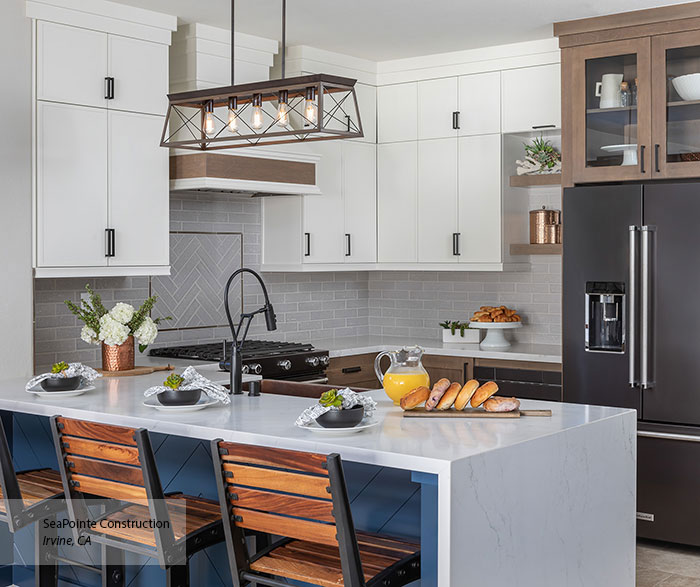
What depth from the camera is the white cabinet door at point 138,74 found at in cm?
474

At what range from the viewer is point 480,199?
581cm

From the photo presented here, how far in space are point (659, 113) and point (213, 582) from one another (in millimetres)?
3167

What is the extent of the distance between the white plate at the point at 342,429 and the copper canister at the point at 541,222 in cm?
322

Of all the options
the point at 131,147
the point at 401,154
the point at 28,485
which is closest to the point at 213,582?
the point at 28,485

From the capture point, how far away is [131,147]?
4.82m

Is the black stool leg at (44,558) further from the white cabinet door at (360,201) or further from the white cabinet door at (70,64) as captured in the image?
the white cabinet door at (360,201)

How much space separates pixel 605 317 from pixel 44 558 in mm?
2975

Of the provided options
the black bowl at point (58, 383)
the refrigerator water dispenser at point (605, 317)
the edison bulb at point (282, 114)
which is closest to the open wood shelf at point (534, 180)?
the refrigerator water dispenser at point (605, 317)

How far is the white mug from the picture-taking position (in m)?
4.89

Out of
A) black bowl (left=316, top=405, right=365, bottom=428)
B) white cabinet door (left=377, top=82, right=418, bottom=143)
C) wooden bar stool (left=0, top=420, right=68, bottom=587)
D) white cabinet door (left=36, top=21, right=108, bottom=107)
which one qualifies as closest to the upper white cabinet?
white cabinet door (left=36, top=21, right=108, bottom=107)

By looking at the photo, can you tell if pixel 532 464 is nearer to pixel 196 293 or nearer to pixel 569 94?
pixel 569 94

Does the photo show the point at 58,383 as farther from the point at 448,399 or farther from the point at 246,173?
the point at 246,173

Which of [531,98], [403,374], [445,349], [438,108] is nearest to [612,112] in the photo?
[531,98]

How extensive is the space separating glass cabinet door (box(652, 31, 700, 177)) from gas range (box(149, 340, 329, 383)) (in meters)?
2.15
